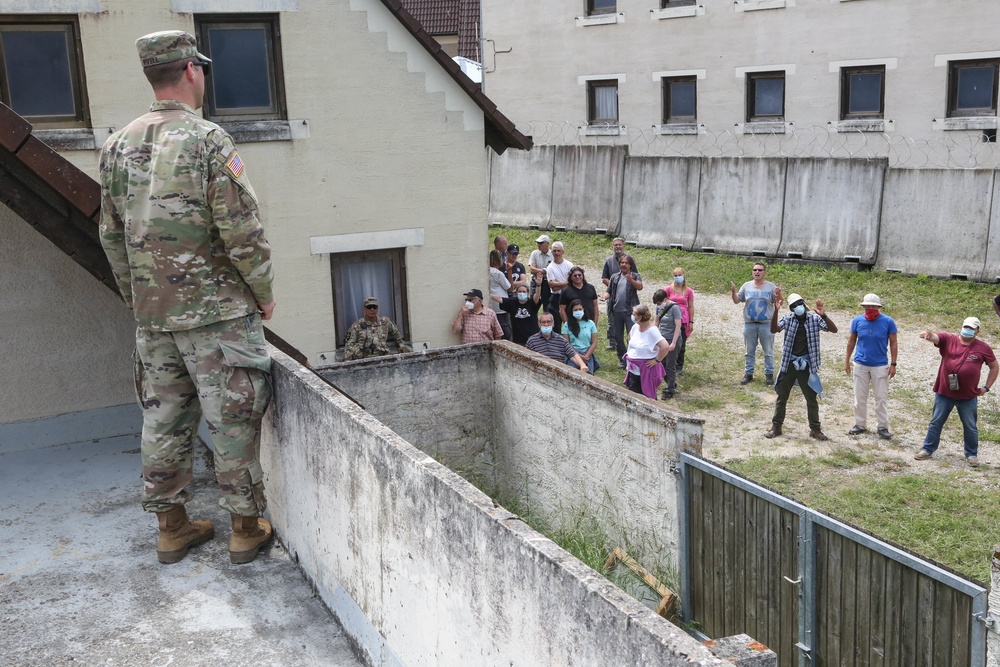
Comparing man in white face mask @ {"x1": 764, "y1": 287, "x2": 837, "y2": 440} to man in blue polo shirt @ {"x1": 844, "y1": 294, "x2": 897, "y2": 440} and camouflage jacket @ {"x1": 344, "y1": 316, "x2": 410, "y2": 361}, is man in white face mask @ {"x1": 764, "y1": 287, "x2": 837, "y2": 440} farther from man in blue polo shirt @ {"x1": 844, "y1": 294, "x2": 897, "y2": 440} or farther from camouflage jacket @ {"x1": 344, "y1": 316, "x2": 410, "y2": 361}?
camouflage jacket @ {"x1": 344, "y1": 316, "x2": 410, "y2": 361}

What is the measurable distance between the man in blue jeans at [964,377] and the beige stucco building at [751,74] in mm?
10956

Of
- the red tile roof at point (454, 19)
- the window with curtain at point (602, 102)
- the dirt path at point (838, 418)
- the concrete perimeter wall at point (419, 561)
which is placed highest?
the red tile roof at point (454, 19)

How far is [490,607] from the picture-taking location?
3.82 metres

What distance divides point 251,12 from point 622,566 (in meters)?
6.04

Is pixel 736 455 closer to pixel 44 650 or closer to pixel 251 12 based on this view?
pixel 251 12

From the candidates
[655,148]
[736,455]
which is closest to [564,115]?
[655,148]

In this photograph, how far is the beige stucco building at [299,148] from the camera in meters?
8.06

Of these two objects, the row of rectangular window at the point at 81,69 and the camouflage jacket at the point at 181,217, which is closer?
the camouflage jacket at the point at 181,217

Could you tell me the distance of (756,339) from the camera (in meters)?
14.3

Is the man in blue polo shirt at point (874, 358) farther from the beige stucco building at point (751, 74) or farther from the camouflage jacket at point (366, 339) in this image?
the beige stucco building at point (751, 74)

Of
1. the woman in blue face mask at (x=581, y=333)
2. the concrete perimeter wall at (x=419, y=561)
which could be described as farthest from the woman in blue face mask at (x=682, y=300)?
the concrete perimeter wall at (x=419, y=561)

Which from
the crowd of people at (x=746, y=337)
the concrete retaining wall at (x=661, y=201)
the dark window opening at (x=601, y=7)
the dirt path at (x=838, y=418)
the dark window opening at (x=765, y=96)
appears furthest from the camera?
the dark window opening at (x=601, y=7)

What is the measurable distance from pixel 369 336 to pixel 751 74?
607 inches

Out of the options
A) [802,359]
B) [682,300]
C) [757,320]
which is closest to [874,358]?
[802,359]
